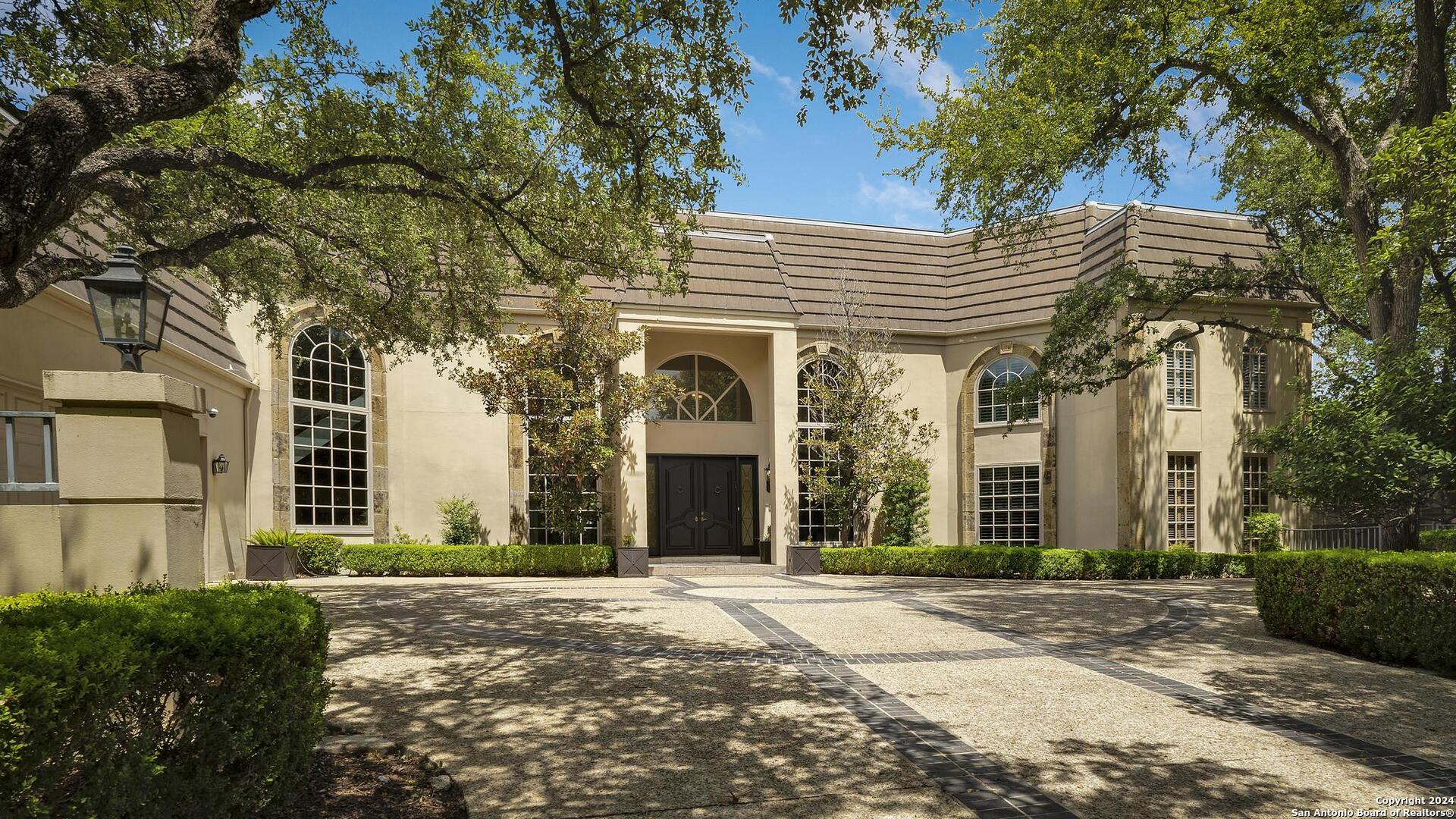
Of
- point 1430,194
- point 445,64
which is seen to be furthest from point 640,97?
point 1430,194

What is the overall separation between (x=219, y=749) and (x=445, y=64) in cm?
699

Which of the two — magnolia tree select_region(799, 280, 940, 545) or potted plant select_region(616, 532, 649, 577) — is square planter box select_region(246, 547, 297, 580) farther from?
magnolia tree select_region(799, 280, 940, 545)

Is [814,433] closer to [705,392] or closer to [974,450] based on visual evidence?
[705,392]

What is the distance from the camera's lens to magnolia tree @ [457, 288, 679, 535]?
15.5 meters

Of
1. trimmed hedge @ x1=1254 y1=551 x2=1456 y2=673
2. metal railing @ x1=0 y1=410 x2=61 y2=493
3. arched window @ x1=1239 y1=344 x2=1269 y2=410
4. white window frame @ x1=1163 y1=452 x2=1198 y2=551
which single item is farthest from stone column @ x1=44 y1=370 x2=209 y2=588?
arched window @ x1=1239 y1=344 x2=1269 y2=410

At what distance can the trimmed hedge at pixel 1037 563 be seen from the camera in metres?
16.4

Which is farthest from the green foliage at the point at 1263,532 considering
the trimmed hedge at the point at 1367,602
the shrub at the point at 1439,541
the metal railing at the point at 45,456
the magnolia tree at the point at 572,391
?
the metal railing at the point at 45,456

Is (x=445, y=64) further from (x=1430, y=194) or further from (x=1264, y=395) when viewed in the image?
(x=1264, y=395)

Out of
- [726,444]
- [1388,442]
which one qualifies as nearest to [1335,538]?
[1388,442]

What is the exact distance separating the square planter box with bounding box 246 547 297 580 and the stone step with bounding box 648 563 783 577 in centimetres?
683

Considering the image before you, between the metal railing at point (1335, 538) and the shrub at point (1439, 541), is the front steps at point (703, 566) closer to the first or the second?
the metal railing at point (1335, 538)

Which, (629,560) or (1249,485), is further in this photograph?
(1249,485)

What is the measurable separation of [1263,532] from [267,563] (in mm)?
20575

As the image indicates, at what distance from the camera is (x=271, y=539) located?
14500mm
